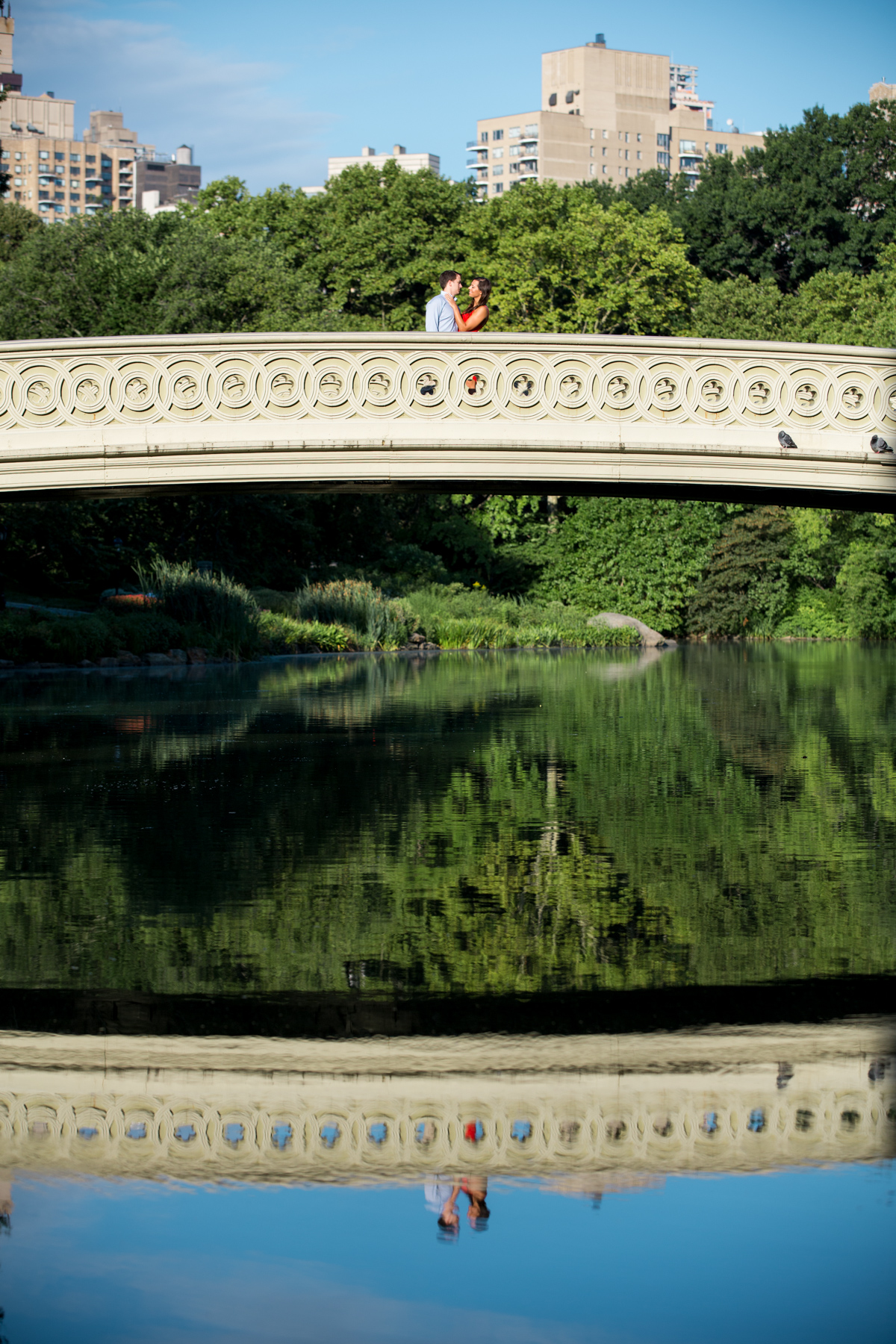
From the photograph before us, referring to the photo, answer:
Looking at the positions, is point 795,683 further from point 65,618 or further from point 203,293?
point 203,293

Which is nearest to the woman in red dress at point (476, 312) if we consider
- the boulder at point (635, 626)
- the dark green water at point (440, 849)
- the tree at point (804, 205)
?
the dark green water at point (440, 849)

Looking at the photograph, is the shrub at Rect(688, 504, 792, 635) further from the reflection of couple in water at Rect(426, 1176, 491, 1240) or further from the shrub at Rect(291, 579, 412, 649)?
the reflection of couple in water at Rect(426, 1176, 491, 1240)

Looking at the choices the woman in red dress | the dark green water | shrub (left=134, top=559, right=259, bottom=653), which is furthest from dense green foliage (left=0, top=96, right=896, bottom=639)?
the woman in red dress

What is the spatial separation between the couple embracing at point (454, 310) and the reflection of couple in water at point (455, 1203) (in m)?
11.6

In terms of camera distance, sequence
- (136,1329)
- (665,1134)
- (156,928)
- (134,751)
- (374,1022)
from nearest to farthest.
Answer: (136,1329) → (665,1134) → (374,1022) → (156,928) → (134,751)

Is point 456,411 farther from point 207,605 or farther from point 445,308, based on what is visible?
point 207,605

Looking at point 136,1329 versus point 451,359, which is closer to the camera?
point 136,1329

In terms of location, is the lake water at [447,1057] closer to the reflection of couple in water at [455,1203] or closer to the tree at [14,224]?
the reflection of couple in water at [455,1203]

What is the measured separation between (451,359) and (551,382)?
0.94m

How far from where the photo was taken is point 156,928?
7027mm

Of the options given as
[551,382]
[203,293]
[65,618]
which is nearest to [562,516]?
[203,293]

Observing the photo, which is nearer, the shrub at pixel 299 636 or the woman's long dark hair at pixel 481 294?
the woman's long dark hair at pixel 481 294

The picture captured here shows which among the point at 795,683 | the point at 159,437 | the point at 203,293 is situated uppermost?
the point at 203,293

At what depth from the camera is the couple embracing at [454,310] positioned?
1471 centimetres
